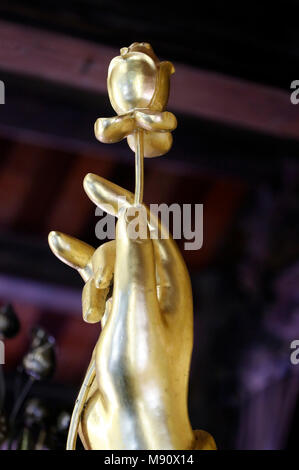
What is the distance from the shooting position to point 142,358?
0.50 meters

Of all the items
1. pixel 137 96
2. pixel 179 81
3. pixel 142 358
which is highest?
pixel 179 81

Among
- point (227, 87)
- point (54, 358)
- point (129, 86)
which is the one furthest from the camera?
point (227, 87)

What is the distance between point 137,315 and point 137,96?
0.17m

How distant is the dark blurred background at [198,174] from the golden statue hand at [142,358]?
1.64 metres

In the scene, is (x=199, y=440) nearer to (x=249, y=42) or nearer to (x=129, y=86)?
(x=129, y=86)

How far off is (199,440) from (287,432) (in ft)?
10.6

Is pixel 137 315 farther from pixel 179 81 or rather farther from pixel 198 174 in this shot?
pixel 198 174

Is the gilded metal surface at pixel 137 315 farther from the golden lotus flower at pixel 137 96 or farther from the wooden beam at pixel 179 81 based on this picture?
the wooden beam at pixel 179 81

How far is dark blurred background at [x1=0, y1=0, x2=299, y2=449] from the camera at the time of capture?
213 cm

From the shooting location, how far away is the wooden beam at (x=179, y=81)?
2.15 m

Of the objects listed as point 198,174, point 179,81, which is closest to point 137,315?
point 179,81

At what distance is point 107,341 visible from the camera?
52 centimetres

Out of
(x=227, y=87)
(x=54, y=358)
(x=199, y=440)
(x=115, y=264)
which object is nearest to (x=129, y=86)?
(x=115, y=264)

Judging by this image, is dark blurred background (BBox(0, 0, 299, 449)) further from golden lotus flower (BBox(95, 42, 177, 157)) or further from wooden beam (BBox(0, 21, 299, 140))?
golden lotus flower (BBox(95, 42, 177, 157))
